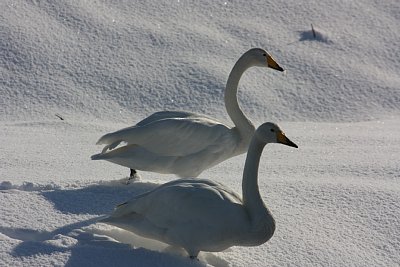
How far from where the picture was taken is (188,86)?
24.5 feet

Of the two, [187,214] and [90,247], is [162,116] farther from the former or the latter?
[90,247]

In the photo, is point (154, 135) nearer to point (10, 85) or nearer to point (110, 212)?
point (110, 212)

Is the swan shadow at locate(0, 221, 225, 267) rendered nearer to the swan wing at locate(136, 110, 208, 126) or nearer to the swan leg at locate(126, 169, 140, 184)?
the swan leg at locate(126, 169, 140, 184)

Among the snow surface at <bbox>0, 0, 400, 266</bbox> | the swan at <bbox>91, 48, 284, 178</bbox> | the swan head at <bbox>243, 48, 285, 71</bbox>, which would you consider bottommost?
the snow surface at <bbox>0, 0, 400, 266</bbox>

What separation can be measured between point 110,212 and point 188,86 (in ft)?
11.0

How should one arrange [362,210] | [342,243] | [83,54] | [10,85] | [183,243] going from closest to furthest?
[183,243]
[342,243]
[362,210]
[10,85]
[83,54]

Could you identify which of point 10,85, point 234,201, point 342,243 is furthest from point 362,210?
point 10,85

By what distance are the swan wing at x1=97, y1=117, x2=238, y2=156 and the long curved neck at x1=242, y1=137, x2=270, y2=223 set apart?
1024 mm

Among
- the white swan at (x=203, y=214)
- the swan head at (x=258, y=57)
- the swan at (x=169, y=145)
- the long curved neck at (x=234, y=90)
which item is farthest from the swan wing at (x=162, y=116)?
the white swan at (x=203, y=214)

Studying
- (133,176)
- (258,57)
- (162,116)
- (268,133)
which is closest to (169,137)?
(162,116)

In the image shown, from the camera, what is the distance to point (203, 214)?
373cm

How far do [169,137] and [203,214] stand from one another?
1251mm

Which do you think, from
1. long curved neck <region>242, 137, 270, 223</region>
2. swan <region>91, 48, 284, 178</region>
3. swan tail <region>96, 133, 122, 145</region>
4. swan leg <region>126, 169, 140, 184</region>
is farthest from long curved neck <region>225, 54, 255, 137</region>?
long curved neck <region>242, 137, 270, 223</region>

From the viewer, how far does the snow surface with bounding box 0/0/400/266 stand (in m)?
3.92
